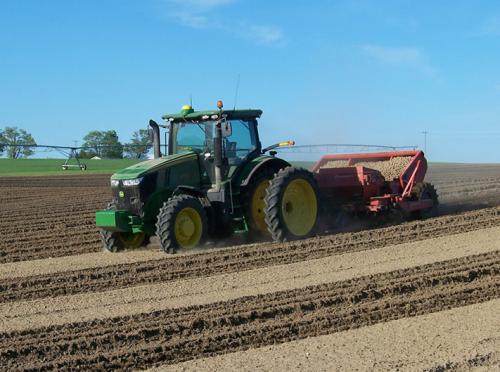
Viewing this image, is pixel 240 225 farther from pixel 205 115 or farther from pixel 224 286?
pixel 224 286

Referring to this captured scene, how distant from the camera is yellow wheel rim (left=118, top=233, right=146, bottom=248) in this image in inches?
432

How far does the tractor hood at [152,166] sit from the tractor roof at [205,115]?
0.53m

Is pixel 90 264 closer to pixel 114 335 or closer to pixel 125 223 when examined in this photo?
pixel 125 223

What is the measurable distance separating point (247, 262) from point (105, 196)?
11981 mm

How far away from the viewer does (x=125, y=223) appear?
10.3 meters

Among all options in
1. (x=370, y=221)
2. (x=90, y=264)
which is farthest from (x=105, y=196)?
(x=90, y=264)

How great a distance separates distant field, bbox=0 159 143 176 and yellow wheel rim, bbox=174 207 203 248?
2503 centimetres

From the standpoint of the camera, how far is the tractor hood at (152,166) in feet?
34.1

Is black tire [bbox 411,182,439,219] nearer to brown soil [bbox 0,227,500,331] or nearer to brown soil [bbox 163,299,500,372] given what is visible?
brown soil [bbox 0,227,500,331]

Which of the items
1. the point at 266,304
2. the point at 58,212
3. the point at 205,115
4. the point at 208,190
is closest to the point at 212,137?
the point at 205,115

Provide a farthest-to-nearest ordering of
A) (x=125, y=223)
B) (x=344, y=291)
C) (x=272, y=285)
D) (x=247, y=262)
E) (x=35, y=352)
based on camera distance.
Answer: (x=125, y=223), (x=247, y=262), (x=272, y=285), (x=344, y=291), (x=35, y=352)

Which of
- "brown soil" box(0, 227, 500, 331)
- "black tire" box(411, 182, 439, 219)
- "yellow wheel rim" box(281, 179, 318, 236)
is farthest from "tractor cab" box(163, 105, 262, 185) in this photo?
"black tire" box(411, 182, 439, 219)

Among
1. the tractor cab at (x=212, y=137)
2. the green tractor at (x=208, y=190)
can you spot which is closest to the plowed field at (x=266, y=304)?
the green tractor at (x=208, y=190)

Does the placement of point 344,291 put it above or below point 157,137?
below
